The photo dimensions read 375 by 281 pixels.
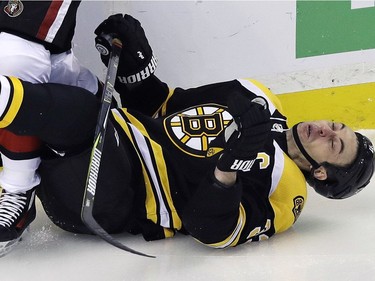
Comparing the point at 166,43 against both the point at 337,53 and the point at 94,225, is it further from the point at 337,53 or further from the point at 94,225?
the point at 94,225

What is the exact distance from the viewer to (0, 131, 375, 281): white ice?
1714 mm

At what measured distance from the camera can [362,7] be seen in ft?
7.88

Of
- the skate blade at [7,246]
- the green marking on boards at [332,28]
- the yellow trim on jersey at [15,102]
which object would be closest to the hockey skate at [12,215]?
the skate blade at [7,246]

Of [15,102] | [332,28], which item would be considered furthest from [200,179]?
[332,28]

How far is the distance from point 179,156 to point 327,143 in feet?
1.30

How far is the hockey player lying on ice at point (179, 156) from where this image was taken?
5.24ft

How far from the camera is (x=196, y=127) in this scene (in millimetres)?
1942

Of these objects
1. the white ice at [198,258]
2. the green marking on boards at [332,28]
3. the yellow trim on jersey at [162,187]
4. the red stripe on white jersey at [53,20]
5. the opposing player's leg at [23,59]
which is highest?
the red stripe on white jersey at [53,20]

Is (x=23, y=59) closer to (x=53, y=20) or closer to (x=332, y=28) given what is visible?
(x=53, y=20)

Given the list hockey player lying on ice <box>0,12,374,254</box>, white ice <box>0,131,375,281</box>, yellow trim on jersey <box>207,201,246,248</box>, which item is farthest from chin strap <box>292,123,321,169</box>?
yellow trim on jersey <box>207,201,246,248</box>

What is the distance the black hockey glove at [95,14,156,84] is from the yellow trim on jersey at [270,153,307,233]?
48 centimetres

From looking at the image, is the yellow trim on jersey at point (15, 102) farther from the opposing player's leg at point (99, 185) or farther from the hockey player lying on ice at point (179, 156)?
the opposing player's leg at point (99, 185)

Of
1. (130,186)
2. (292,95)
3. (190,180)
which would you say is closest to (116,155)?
(130,186)

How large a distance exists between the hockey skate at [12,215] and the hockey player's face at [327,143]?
0.71 meters
